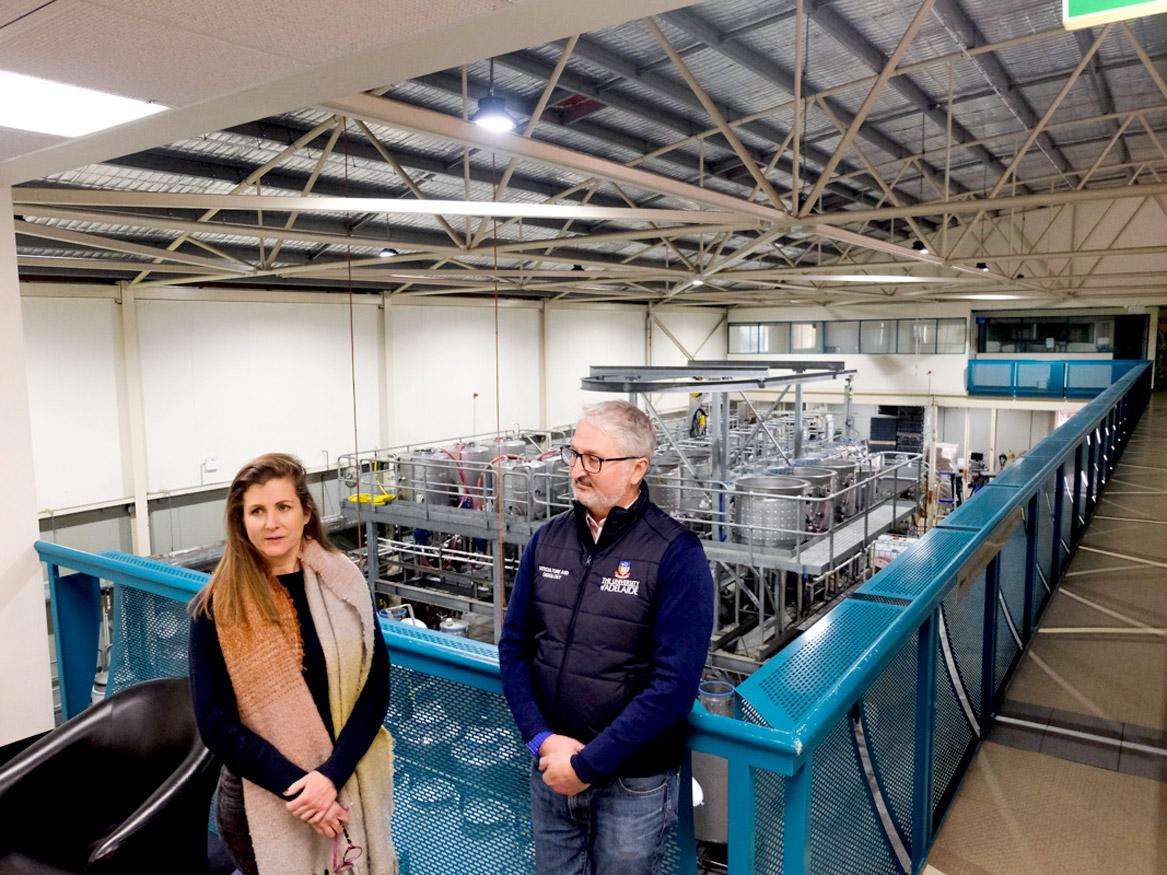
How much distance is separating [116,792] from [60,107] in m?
2.05

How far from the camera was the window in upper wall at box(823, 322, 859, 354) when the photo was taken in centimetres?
2677

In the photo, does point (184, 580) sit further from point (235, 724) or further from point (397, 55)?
point (397, 55)

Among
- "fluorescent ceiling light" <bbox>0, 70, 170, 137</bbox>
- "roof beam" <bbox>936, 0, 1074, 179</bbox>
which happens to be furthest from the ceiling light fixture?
"roof beam" <bbox>936, 0, 1074, 179</bbox>

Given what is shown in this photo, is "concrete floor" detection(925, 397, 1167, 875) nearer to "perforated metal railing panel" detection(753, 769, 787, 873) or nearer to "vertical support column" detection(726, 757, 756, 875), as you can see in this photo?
"perforated metal railing panel" detection(753, 769, 787, 873)

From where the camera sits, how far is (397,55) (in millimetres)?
1883

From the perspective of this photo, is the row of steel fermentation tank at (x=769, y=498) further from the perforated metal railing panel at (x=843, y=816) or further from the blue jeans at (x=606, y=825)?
the blue jeans at (x=606, y=825)

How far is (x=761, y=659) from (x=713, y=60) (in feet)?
21.9

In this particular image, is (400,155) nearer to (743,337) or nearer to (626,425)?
(626,425)

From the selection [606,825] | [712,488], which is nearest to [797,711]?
[606,825]

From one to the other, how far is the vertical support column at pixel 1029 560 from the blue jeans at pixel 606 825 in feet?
8.77

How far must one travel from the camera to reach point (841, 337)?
27047 mm

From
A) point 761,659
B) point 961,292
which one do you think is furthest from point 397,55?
point 961,292

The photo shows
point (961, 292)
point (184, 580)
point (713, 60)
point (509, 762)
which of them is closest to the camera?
point (509, 762)

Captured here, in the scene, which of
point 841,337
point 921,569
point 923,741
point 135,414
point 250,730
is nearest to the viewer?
point 250,730
